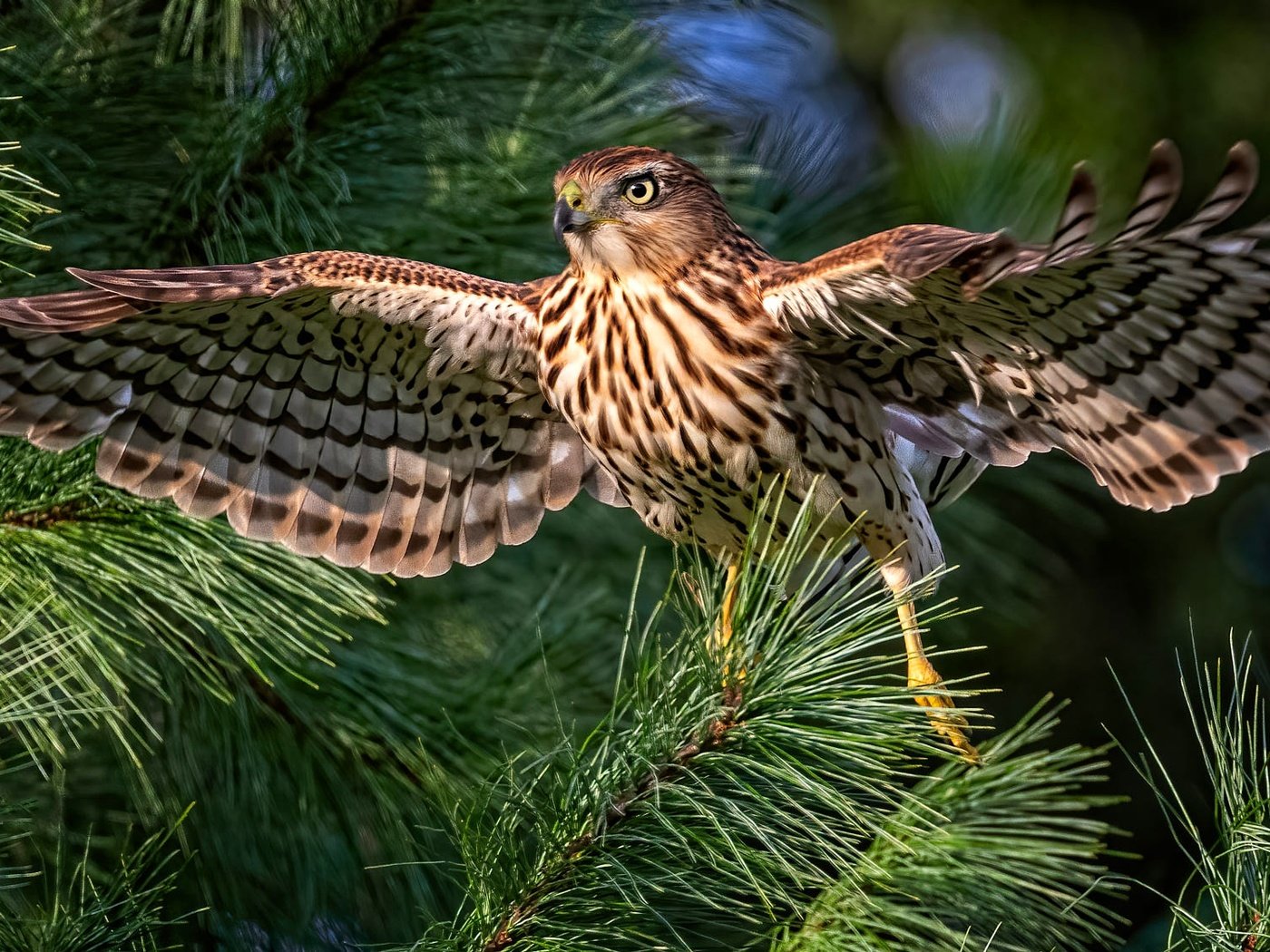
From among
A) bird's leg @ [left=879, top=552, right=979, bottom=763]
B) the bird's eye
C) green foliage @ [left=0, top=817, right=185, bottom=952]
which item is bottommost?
green foliage @ [left=0, top=817, right=185, bottom=952]

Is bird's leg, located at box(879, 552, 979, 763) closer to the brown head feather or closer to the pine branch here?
the pine branch

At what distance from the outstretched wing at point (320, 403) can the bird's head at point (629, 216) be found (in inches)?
9.7

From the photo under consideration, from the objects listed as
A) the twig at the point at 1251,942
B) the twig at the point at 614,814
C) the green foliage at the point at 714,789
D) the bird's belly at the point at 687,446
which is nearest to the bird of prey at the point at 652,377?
the bird's belly at the point at 687,446

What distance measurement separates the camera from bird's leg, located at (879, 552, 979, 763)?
2.05 metres

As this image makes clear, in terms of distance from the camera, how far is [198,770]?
2998 millimetres

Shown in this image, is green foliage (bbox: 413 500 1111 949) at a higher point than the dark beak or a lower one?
lower

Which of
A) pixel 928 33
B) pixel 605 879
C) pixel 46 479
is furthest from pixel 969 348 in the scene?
pixel 928 33

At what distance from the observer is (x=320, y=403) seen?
126 inches

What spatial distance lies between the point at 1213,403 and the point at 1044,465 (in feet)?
5.66

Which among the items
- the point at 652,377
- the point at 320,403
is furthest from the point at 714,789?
the point at 320,403

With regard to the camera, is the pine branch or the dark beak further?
the dark beak

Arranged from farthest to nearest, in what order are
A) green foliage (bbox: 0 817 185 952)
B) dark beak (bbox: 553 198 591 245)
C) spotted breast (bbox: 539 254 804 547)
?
dark beak (bbox: 553 198 591 245) < spotted breast (bbox: 539 254 804 547) < green foliage (bbox: 0 817 185 952)

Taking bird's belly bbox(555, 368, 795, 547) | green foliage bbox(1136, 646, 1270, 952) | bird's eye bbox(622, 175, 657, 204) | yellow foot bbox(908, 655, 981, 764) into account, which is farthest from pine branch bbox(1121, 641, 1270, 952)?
bird's eye bbox(622, 175, 657, 204)

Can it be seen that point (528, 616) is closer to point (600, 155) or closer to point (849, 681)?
point (600, 155)
